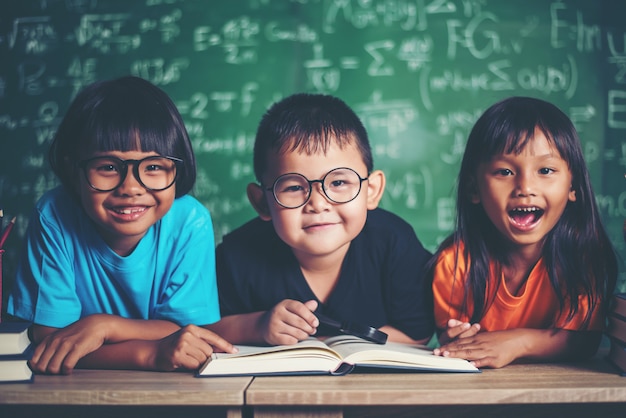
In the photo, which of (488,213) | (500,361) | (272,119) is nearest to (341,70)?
(272,119)

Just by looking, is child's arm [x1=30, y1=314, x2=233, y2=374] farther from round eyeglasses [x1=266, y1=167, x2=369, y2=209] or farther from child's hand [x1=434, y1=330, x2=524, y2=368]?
child's hand [x1=434, y1=330, x2=524, y2=368]

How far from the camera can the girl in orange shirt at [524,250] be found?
1268 millimetres

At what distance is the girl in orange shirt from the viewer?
49.9 inches

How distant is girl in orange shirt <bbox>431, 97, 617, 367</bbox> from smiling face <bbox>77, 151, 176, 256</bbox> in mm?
727

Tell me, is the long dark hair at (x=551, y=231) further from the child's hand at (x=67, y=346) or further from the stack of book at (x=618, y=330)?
the child's hand at (x=67, y=346)

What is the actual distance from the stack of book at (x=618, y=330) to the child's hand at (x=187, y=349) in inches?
31.1

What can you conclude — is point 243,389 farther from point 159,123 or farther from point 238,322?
point 159,123

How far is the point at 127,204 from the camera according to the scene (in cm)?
129

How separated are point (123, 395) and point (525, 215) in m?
1.01

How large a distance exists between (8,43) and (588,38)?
2993mm

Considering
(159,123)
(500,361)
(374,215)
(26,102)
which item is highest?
(26,102)

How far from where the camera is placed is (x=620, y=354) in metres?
1.15

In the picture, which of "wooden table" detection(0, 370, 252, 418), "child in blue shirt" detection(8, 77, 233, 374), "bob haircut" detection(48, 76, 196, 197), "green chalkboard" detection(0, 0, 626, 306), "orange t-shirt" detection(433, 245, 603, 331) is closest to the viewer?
"wooden table" detection(0, 370, 252, 418)

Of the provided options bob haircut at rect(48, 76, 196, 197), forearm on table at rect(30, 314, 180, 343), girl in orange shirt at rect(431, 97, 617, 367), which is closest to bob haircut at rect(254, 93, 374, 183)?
bob haircut at rect(48, 76, 196, 197)
